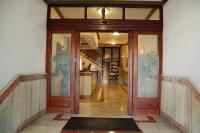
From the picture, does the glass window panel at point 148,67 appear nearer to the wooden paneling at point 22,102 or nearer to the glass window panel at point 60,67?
the glass window panel at point 60,67

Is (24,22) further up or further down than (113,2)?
further down

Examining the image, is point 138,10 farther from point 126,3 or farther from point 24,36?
point 24,36

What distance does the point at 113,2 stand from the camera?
542cm

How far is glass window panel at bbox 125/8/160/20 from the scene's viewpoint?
5559 mm

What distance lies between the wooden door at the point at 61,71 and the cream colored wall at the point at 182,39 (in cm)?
237

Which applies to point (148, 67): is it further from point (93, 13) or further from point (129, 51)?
point (93, 13)

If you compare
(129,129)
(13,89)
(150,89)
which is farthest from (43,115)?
(150,89)

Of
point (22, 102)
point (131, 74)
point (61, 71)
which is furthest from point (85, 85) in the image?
point (22, 102)

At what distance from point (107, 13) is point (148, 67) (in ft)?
5.87

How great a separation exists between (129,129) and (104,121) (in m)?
0.74

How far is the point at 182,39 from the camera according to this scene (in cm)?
419

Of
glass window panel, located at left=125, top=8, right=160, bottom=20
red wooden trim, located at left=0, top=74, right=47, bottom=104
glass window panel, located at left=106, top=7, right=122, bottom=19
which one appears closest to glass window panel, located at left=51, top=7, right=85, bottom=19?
glass window panel, located at left=106, top=7, right=122, bottom=19

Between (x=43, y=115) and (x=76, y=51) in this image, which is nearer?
(x=43, y=115)

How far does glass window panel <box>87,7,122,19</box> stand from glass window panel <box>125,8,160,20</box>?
21 cm
